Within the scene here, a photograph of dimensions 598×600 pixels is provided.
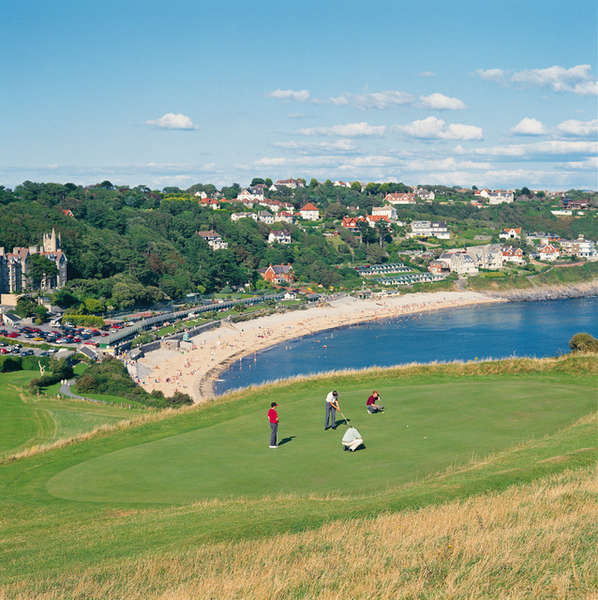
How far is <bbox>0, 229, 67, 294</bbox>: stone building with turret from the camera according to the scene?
86.6 m

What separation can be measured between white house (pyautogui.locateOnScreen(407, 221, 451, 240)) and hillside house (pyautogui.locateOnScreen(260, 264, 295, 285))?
184ft

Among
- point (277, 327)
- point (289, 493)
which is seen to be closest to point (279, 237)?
point (277, 327)

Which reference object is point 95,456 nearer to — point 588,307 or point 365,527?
point 365,527

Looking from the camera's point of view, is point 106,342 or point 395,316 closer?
point 106,342

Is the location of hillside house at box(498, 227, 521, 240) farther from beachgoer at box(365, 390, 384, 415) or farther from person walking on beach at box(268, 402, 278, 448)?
person walking on beach at box(268, 402, 278, 448)

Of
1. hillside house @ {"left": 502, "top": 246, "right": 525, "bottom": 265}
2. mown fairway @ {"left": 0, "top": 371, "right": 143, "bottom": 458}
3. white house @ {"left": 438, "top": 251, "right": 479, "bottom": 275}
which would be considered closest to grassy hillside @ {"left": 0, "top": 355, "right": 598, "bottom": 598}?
mown fairway @ {"left": 0, "top": 371, "right": 143, "bottom": 458}

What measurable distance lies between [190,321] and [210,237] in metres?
52.9

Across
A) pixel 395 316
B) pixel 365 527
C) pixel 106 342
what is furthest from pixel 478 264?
pixel 365 527

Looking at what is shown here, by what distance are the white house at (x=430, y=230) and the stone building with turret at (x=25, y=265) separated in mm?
98326

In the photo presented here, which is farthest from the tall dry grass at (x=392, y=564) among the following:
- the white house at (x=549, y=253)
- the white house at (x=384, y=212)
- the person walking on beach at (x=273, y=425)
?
the white house at (x=384, y=212)

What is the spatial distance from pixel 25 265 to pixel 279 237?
216 ft

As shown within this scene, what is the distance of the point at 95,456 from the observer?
17281mm

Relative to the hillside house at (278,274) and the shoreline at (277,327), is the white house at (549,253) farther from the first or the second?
the hillside house at (278,274)

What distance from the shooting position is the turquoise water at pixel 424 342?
6738 cm
